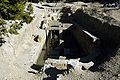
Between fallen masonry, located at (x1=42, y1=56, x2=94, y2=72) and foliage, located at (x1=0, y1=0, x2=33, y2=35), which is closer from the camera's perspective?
fallen masonry, located at (x1=42, y1=56, x2=94, y2=72)

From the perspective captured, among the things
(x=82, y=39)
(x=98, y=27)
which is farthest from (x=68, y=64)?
(x=82, y=39)

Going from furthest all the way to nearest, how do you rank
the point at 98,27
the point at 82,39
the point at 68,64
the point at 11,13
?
the point at 82,39 → the point at 98,27 → the point at 11,13 → the point at 68,64

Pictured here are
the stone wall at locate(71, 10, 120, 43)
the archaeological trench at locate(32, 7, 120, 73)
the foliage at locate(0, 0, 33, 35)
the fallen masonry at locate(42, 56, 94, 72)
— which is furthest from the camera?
the stone wall at locate(71, 10, 120, 43)

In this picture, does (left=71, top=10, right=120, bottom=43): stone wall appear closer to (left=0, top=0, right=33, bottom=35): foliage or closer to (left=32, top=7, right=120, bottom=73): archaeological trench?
(left=32, top=7, right=120, bottom=73): archaeological trench

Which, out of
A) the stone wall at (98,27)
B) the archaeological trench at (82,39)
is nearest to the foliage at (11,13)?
the archaeological trench at (82,39)

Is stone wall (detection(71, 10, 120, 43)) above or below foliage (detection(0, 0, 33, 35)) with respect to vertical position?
below

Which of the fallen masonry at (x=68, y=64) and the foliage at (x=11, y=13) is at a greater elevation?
the foliage at (x=11, y=13)

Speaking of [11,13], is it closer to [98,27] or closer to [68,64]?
[68,64]

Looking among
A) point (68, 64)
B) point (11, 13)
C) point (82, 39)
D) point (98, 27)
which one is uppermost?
point (11, 13)

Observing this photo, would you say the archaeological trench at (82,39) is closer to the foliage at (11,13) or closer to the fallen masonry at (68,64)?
the fallen masonry at (68,64)

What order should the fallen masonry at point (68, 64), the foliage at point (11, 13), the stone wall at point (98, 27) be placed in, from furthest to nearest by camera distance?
the stone wall at point (98, 27) < the foliage at point (11, 13) < the fallen masonry at point (68, 64)

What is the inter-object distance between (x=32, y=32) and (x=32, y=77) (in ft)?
40.0

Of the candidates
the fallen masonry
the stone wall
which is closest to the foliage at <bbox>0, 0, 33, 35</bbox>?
the fallen masonry

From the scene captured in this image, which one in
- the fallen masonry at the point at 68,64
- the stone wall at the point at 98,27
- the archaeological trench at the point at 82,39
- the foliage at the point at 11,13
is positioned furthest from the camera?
the stone wall at the point at 98,27
